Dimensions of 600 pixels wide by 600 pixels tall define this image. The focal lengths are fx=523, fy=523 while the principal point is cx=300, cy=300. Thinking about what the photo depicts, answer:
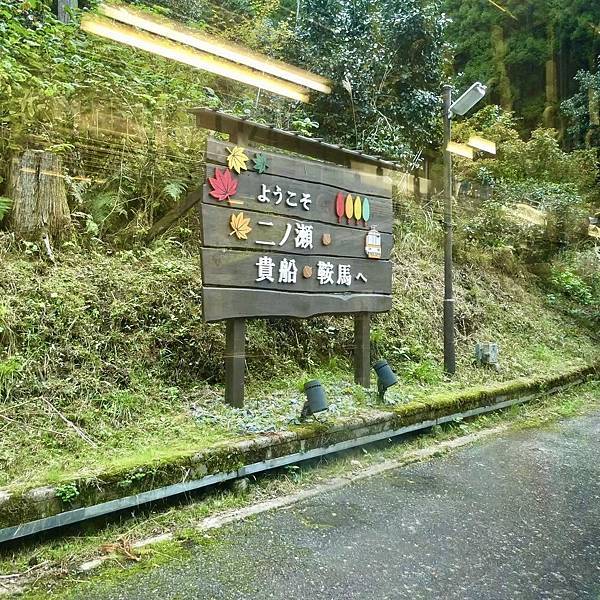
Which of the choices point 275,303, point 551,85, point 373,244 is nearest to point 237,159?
point 275,303

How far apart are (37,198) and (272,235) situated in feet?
8.00

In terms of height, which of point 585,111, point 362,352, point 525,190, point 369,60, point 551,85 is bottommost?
point 362,352

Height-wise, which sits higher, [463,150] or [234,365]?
[463,150]

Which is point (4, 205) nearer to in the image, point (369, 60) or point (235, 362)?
point (235, 362)

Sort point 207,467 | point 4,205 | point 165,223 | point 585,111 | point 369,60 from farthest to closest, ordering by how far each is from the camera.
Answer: point 585,111, point 369,60, point 165,223, point 4,205, point 207,467

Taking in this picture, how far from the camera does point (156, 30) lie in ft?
25.4

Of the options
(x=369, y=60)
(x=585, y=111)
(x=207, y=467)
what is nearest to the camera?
(x=207, y=467)

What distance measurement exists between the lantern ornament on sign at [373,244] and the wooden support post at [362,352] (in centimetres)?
68

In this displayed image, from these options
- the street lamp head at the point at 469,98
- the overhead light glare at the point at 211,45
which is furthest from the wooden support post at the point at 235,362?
the overhead light glare at the point at 211,45

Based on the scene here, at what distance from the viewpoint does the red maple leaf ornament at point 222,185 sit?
441 centimetres

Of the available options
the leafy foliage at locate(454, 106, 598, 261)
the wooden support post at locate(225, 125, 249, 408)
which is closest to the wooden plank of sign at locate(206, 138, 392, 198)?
the wooden support post at locate(225, 125, 249, 408)

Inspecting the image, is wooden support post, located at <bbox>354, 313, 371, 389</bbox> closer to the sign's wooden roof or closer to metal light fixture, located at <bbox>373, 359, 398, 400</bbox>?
metal light fixture, located at <bbox>373, 359, 398, 400</bbox>

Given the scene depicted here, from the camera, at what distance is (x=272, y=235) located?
15.9ft

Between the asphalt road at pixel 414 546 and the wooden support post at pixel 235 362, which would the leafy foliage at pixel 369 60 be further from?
the asphalt road at pixel 414 546
